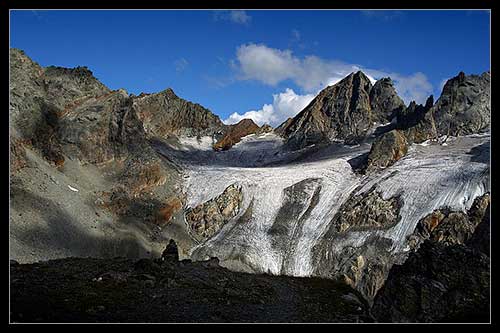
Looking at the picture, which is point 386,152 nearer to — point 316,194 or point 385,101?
point 316,194

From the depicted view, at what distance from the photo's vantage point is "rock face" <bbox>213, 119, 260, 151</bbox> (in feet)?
407

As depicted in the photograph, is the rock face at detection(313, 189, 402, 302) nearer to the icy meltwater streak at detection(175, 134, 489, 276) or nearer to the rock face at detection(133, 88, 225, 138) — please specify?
the icy meltwater streak at detection(175, 134, 489, 276)

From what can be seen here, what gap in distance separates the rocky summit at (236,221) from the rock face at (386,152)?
0.25 meters

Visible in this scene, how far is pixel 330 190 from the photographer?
2753 inches

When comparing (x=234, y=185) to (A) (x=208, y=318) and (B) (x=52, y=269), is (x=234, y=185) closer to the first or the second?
(B) (x=52, y=269)

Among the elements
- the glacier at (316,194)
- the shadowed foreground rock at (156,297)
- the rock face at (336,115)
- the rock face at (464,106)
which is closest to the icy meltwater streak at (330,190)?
the glacier at (316,194)

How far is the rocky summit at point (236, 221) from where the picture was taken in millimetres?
22906

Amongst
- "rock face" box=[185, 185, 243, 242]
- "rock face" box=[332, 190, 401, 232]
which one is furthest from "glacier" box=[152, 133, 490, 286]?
"rock face" box=[185, 185, 243, 242]

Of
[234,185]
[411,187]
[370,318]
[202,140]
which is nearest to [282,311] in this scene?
[370,318]

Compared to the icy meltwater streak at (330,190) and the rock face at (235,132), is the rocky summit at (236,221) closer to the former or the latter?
the icy meltwater streak at (330,190)

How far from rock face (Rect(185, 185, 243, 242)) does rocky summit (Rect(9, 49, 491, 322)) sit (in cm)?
21

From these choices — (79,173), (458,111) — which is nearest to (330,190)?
(79,173)
